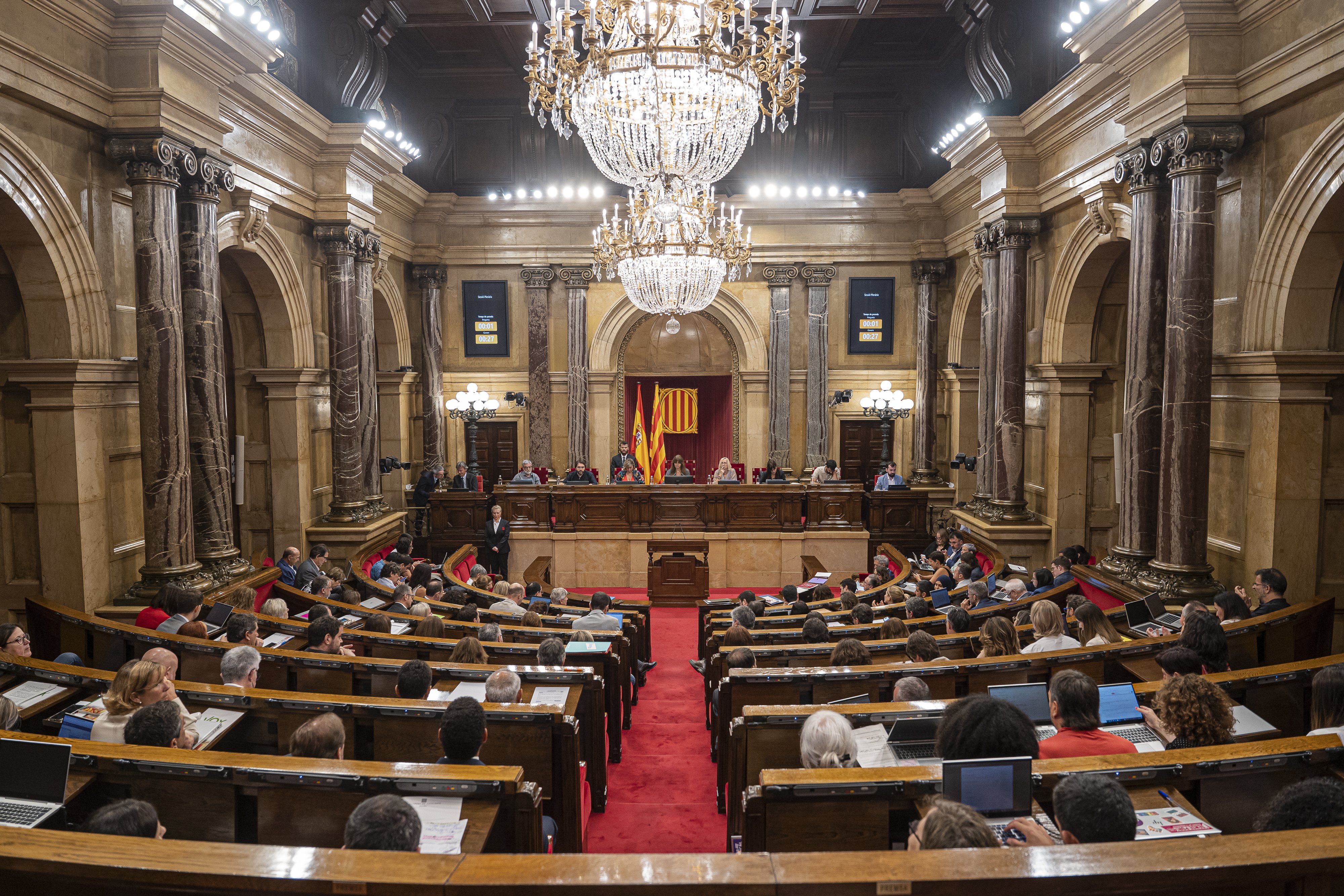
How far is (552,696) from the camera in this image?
200 inches

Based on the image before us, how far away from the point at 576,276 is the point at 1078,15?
32.1 ft

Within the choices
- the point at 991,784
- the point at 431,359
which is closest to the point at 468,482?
the point at 431,359

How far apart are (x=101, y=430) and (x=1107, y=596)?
10.2m

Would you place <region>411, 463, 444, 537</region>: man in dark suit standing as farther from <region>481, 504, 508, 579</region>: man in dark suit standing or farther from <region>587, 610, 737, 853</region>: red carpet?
<region>587, 610, 737, 853</region>: red carpet

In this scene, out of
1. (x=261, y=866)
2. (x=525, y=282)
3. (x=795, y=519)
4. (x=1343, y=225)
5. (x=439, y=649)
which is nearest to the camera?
(x=261, y=866)

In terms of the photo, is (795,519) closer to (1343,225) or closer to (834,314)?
(834,314)

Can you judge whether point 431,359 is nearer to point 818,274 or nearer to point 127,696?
point 818,274

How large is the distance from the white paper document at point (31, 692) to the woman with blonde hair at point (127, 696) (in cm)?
85

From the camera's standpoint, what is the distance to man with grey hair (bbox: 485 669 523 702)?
4.61 m

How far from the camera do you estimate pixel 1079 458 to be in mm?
11586

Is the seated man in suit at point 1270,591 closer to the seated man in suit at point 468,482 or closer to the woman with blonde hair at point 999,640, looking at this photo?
the woman with blonde hair at point 999,640

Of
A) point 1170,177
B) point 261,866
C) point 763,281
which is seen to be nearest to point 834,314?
point 763,281

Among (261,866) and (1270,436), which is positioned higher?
(1270,436)

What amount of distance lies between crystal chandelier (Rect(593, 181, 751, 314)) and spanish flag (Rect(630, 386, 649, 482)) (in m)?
7.57
